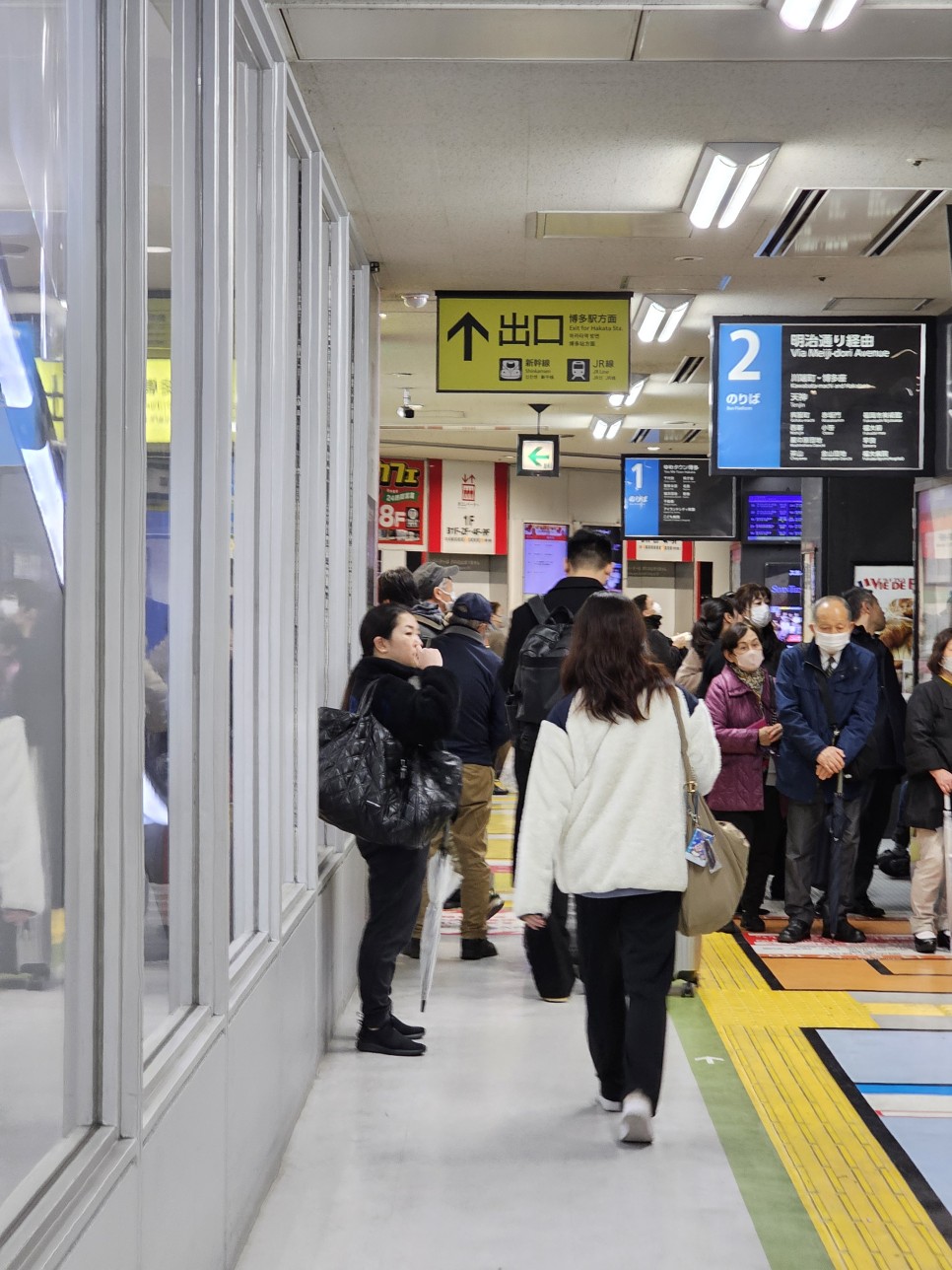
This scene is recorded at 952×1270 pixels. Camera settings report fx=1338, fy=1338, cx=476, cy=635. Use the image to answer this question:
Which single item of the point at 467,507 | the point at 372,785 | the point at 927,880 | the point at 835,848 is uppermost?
the point at 467,507

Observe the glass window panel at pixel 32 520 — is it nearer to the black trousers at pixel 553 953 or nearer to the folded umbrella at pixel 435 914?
the folded umbrella at pixel 435 914

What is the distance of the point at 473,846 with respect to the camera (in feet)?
19.7

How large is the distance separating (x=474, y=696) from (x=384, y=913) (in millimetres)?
1491

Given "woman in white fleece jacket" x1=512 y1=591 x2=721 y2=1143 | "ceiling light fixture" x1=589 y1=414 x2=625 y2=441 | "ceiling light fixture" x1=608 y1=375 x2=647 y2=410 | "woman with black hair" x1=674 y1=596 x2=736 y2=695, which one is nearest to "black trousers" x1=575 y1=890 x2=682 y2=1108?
"woman in white fleece jacket" x1=512 y1=591 x2=721 y2=1143

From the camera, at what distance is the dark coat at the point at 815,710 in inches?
246

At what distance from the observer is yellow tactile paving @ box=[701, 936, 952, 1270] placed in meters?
3.20

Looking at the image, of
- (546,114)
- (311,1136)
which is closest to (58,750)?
→ (311,1136)

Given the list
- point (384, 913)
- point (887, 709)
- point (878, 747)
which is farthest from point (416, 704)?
point (887, 709)

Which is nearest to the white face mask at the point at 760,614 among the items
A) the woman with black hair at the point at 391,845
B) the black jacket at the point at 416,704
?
the woman with black hair at the point at 391,845

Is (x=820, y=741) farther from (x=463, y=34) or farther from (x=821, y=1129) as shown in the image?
(x=463, y=34)

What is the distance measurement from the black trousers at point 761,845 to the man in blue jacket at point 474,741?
4.80 feet

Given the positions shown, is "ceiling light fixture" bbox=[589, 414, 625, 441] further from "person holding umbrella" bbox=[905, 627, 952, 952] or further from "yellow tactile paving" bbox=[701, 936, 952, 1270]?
"yellow tactile paving" bbox=[701, 936, 952, 1270]

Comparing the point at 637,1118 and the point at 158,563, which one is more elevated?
the point at 158,563

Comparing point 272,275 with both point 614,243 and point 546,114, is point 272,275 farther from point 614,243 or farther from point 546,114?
point 614,243
